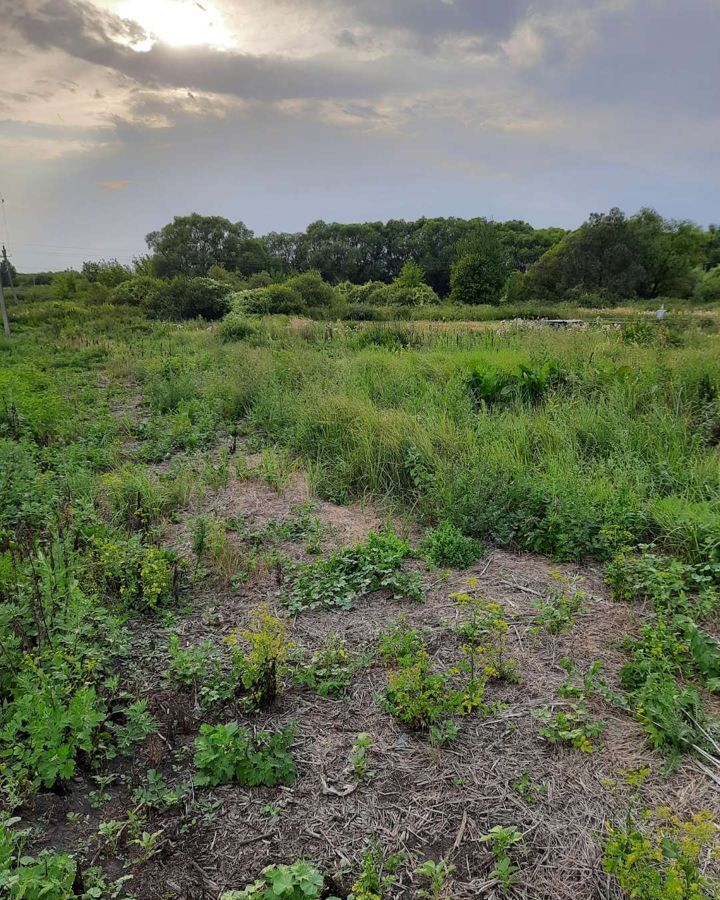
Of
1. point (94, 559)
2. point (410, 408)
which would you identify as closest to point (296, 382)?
point (410, 408)

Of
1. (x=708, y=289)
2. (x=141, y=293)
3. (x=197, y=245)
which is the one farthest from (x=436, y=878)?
(x=197, y=245)

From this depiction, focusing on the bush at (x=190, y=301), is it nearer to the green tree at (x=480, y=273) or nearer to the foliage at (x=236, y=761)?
the foliage at (x=236, y=761)

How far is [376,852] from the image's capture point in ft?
6.15

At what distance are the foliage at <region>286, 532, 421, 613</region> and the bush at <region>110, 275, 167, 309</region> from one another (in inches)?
994

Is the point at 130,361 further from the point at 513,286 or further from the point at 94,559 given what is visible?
the point at 513,286

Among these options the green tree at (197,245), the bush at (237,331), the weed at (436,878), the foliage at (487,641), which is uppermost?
the green tree at (197,245)

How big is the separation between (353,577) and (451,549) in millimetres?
695

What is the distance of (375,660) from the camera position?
9.23ft

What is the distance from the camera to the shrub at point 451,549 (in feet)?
12.1

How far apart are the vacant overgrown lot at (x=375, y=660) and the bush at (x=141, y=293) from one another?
22.2 meters

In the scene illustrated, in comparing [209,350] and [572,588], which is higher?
[209,350]

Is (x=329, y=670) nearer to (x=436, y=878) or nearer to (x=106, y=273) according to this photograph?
(x=436, y=878)

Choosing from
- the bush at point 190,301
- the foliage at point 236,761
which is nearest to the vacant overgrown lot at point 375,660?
the foliage at point 236,761

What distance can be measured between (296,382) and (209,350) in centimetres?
516
